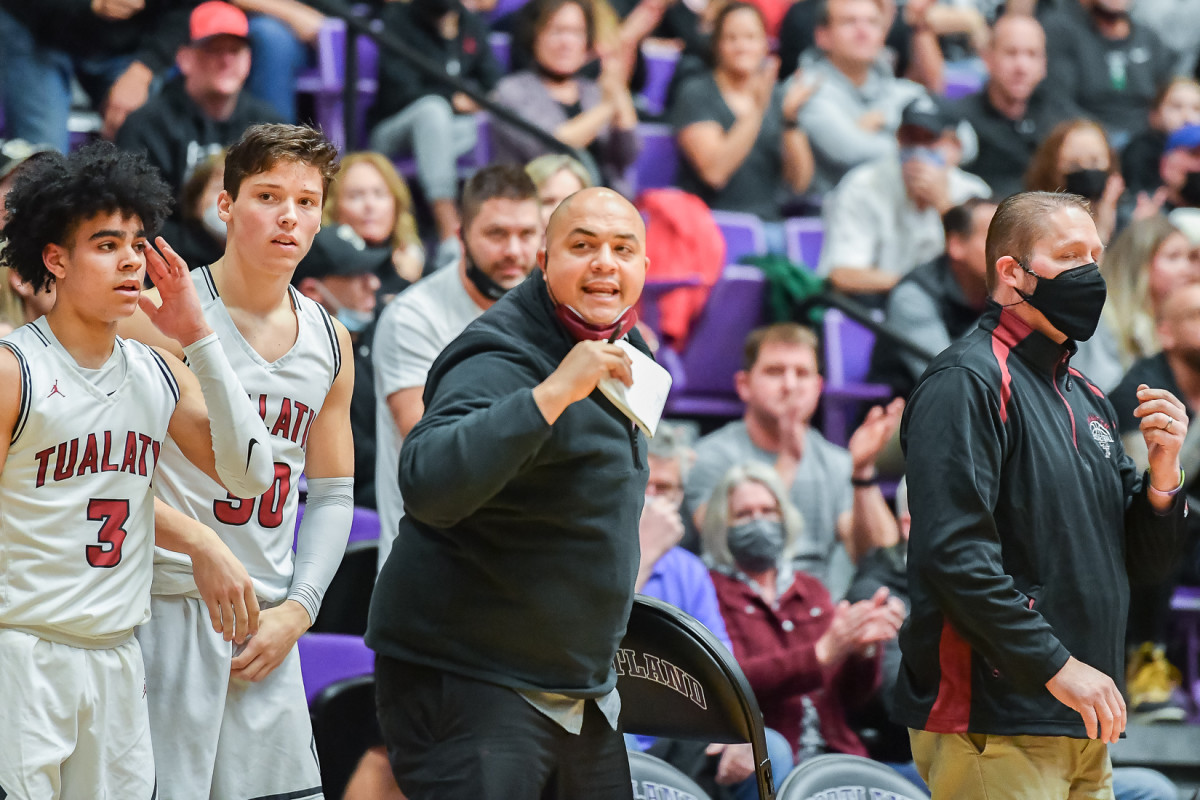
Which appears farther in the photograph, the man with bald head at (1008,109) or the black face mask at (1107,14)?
the black face mask at (1107,14)

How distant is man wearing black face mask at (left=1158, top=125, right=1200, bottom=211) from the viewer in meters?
7.71

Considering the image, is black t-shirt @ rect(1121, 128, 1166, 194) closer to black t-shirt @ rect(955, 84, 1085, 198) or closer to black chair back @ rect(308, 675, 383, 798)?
black t-shirt @ rect(955, 84, 1085, 198)

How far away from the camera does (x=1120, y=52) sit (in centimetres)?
931

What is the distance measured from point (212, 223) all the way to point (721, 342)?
2.37m

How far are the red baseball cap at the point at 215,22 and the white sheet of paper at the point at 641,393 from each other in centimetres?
385

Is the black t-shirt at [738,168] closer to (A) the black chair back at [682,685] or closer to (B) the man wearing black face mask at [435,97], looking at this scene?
(B) the man wearing black face mask at [435,97]

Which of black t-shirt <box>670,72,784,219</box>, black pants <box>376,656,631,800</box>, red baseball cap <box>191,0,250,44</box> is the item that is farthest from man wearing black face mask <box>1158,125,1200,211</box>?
black pants <box>376,656,631,800</box>

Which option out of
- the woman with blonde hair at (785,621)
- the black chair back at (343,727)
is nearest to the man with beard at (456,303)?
the black chair back at (343,727)

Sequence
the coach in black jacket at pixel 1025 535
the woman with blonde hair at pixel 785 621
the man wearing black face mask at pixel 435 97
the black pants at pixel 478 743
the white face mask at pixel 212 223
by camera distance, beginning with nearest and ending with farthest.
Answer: the black pants at pixel 478 743
the coach in black jacket at pixel 1025 535
the woman with blonde hair at pixel 785 621
the white face mask at pixel 212 223
the man wearing black face mask at pixel 435 97

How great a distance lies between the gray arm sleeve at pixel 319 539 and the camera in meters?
3.38

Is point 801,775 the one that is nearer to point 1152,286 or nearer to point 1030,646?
point 1030,646

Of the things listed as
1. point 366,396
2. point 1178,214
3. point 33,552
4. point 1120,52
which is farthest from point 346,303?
point 1120,52

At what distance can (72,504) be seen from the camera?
2904mm

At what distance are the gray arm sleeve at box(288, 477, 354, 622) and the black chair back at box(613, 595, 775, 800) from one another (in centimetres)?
69
